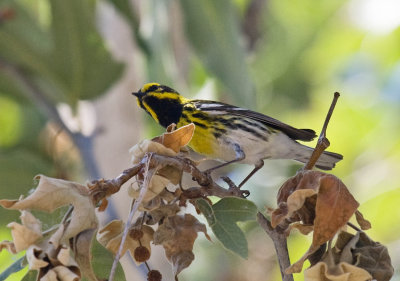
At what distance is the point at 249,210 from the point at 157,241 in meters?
0.22

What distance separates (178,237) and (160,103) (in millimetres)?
1328

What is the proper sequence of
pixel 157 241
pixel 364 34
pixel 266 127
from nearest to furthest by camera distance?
pixel 157 241, pixel 266 127, pixel 364 34

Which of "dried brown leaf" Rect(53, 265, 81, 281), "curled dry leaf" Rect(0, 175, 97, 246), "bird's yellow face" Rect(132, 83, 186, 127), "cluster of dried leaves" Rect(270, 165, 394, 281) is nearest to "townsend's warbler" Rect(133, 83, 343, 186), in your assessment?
"bird's yellow face" Rect(132, 83, 186, 127)

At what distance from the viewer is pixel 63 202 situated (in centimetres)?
142

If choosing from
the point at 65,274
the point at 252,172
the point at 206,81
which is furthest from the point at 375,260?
the point at 206,81

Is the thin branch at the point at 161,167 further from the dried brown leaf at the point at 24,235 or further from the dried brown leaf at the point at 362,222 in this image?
the dried brown leaf at the point at 362,222

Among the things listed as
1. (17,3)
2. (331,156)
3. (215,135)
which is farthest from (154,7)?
(331,156)

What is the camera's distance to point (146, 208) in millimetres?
1531

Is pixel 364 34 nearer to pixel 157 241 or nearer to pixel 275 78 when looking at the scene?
pixel 275 78

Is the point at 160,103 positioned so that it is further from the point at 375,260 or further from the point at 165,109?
the point at 375,260

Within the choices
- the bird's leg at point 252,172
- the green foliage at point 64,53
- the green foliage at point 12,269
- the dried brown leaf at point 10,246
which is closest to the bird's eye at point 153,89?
the bird's leg at point 252,172

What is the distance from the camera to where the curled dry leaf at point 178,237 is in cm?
162

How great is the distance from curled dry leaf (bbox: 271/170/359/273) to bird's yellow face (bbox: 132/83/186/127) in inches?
56.1

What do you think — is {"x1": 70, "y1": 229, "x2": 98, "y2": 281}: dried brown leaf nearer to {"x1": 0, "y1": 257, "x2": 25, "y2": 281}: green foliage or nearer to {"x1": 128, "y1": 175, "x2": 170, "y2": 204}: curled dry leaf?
{"x1": 128, "y1": 175, "x2": 170, "y2": 204}: curled dry leaf
